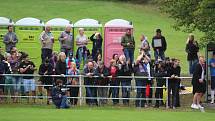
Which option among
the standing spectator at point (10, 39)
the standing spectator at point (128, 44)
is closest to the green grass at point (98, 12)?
the standing spectator at point (128, 44)

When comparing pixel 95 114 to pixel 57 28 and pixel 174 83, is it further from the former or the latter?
pixel 57 28

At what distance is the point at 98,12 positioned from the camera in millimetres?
69688

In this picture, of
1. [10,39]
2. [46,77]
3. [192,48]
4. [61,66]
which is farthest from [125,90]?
[10,39]

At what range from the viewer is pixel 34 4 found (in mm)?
73125

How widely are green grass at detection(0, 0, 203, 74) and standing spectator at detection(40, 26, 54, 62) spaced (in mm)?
21929

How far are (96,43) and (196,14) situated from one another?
507cm

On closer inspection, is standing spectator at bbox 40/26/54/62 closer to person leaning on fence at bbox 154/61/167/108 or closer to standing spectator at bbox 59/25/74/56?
standing spectator at bbox 59/25/74/56

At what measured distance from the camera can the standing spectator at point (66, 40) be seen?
3358 cm

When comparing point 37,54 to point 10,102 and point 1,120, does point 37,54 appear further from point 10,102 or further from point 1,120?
point 1,120

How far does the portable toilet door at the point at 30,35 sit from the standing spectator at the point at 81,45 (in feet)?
10.3

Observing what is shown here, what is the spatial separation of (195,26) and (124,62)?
5826 millimetres

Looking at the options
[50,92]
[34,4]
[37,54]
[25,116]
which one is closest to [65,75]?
[50,92]

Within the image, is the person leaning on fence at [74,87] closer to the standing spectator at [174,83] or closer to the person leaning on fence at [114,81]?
the person leaning on fence at [114,81]

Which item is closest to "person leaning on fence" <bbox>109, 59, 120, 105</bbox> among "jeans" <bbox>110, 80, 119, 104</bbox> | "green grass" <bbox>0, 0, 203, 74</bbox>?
"jeans" <bbox>110, 80, 119, 104</bbox>
